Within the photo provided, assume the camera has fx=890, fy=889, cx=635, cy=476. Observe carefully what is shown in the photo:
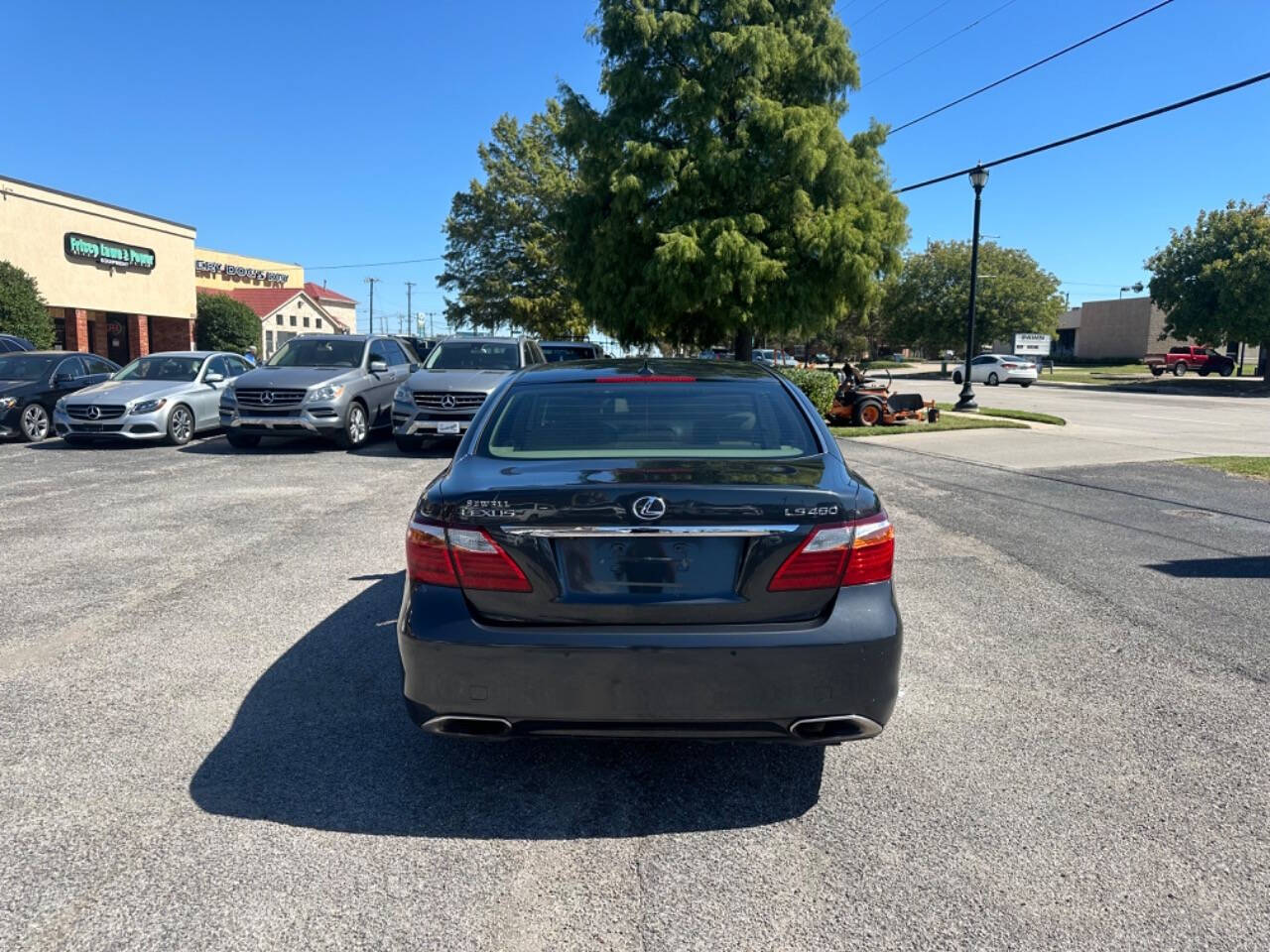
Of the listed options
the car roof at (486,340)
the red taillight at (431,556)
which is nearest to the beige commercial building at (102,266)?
the car roof at (486,340)

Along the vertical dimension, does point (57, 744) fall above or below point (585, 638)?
below

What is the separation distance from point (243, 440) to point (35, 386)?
361 centimetres

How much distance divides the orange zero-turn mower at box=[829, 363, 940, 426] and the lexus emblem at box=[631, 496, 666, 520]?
50.2 ft

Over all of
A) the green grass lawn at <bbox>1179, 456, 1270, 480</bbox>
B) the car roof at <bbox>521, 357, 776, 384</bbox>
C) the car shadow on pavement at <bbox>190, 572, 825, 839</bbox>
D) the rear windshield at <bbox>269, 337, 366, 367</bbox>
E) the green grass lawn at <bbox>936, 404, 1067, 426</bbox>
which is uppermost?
the rear windshield at <bbox>269, 337, 366, 367</bbox>

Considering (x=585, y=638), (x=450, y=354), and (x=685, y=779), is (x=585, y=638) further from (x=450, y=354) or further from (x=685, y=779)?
(x=450, y=354)

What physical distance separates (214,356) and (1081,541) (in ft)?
45.6

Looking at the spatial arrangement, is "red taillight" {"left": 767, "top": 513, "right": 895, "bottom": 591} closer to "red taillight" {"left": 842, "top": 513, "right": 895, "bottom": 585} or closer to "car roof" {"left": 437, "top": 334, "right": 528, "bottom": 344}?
"red taillight" {"left": 842, "top": 513, "right": 895, "bottom": 585}

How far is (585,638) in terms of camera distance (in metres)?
2.86

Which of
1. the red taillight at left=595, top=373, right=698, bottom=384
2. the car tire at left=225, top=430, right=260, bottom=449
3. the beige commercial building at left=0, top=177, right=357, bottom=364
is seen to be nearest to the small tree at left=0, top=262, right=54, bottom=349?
the beige commercial building at left=0, top=177, right=357, bottom=364

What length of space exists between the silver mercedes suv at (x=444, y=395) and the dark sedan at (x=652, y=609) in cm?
960

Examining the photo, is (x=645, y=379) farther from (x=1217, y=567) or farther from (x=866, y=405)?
(x=866, y=405)

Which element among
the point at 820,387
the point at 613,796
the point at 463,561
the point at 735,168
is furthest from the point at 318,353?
the point at 613,796

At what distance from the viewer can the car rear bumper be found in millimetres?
2846

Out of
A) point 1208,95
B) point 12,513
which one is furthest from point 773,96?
point 12,513
